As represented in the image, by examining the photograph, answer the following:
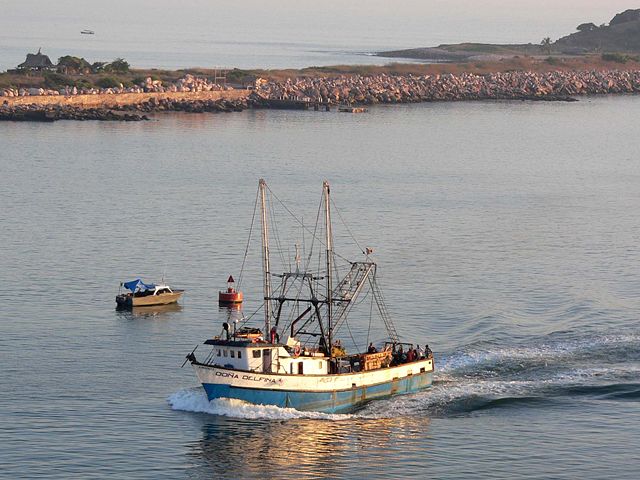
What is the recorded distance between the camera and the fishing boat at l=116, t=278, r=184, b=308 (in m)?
76.8

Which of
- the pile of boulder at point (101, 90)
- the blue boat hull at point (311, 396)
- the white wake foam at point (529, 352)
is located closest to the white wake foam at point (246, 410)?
the blue boat hull at point (311, 396)

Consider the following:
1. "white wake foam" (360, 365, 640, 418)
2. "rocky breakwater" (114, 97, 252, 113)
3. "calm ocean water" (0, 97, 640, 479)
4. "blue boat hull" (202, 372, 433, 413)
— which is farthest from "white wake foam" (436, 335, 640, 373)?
"rocky breakwater" (114, 97, 252, 113)

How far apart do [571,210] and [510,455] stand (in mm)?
61579

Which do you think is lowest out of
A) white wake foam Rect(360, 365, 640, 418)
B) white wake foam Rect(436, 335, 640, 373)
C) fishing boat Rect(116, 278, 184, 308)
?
white wake foam Rect(360, 365, 640, 418)

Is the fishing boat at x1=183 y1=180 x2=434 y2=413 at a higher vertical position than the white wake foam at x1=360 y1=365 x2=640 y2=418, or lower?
higher

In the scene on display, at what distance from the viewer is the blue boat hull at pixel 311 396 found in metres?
57.9

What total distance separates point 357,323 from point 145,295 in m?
11.7

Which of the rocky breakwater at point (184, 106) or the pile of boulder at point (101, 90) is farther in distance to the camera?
the rocky breakwater at point (184, 106)

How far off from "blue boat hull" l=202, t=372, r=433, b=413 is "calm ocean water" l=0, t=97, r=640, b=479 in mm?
498

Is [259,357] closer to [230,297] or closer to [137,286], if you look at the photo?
[230,297]

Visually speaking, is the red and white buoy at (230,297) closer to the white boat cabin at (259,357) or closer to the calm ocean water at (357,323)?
the calm ocean water at (357,323)

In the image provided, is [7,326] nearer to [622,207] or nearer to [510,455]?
[510,455]

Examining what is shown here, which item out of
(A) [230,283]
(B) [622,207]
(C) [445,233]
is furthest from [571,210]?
(A) [230,283]

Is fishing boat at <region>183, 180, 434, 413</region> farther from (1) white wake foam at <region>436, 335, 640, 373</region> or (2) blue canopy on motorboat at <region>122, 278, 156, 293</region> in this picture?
(2) blue canopy on motorboat at <region>122, 278, 156, 293</region>
